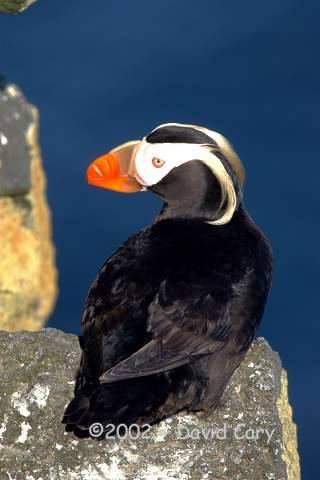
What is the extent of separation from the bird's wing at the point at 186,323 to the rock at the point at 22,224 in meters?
5.07

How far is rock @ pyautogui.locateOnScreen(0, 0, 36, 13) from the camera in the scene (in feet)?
31.4

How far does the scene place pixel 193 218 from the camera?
295 inches

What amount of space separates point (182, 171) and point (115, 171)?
36 centimetres

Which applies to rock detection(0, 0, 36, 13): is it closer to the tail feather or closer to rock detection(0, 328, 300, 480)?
rock detection(0, 328, 300, 480)

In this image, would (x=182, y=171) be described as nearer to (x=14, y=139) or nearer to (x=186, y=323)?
(x=186, y=323)

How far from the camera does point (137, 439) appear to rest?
675 cm

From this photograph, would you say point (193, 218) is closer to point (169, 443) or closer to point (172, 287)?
point (172, 287)

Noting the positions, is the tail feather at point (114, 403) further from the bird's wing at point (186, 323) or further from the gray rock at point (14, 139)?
the gray rock at point (14, 139)

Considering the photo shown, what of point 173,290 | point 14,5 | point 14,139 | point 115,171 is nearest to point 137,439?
point 173,290

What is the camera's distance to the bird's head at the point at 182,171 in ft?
24.3

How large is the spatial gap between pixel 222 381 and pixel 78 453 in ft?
2.43

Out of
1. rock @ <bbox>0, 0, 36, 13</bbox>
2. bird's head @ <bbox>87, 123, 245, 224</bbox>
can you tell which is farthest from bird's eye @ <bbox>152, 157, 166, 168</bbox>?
rock @ <bbox>0, 0, 36, 13</bbox>

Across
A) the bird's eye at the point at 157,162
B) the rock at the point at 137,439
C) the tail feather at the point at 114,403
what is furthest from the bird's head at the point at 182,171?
the tail feather at the point at 114,403

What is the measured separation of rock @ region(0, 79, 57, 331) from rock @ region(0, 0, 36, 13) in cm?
210
